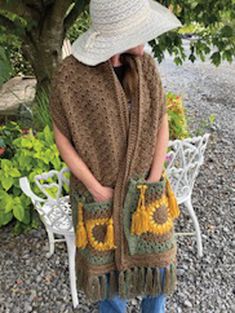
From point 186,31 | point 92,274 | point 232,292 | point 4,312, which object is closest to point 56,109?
point 92,274

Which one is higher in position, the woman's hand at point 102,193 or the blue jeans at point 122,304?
the woman's hand at point 102,193

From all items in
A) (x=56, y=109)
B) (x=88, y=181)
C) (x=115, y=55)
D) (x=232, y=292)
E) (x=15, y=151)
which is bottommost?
(x=232, y=292)

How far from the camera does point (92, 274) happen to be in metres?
1.55

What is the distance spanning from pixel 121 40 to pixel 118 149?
0.34 metres

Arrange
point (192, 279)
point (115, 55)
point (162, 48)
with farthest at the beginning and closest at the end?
1. point (162, 48)
2. point (192, 279)
3. point (115, 55)

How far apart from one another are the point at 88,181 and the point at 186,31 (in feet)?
5.83

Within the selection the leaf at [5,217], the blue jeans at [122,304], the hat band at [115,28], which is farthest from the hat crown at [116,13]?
the leaf at [5,217]

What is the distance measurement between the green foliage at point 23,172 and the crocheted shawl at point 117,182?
36.3 inches

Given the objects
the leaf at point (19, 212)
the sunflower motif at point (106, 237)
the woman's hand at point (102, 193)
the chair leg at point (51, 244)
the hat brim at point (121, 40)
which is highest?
the hat brim at point (121, 40)

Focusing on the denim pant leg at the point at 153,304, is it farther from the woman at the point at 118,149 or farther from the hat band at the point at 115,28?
the hat band at the point at 115,28

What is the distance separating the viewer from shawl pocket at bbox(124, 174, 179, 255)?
4.82ft

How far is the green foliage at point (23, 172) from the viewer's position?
247 centimetres

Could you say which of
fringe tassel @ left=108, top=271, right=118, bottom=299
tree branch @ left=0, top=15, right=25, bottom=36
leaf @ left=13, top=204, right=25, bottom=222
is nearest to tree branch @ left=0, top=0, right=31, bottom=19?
tree branch @ left=0, top=15, right=25, bottom=36

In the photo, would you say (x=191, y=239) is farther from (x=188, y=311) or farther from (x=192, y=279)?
(x=188, y=311)
